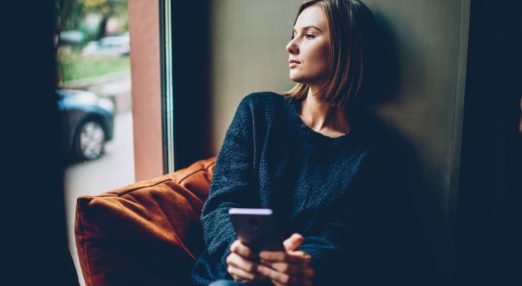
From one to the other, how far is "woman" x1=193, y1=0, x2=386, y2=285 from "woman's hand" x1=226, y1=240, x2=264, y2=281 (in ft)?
0.45

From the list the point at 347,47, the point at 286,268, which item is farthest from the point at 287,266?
the point at 347,47

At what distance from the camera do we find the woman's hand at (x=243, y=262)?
3.32ft

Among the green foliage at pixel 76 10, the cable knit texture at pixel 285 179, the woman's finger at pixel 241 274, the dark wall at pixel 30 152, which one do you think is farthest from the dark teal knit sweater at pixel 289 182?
the green foliage at pixel 76 10

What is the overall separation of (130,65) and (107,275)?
92 cm

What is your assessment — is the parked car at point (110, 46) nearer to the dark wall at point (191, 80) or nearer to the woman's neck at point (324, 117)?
the dark wall at point (191, 80)

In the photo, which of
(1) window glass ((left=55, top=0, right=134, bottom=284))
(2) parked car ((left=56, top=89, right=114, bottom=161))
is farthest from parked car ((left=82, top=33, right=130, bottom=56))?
(2) parked car ((left=56, top=89, right=114, bottom=161))

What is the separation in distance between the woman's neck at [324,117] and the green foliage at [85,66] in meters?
0.73

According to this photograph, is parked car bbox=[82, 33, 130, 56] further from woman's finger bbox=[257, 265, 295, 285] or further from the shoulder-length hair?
woman's finger bbox=[257, 265, 295, 285]

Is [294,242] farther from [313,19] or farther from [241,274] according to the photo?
[313,19]

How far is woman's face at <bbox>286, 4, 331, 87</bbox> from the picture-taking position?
1325 millimetres

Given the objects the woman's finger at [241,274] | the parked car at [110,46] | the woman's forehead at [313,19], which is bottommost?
the woman's finger at [241,274]

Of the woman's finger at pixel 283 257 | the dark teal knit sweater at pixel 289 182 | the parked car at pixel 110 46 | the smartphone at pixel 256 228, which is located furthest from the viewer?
the parked car at pixel 110 46

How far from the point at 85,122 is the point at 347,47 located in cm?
92

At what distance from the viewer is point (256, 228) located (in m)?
0.88
